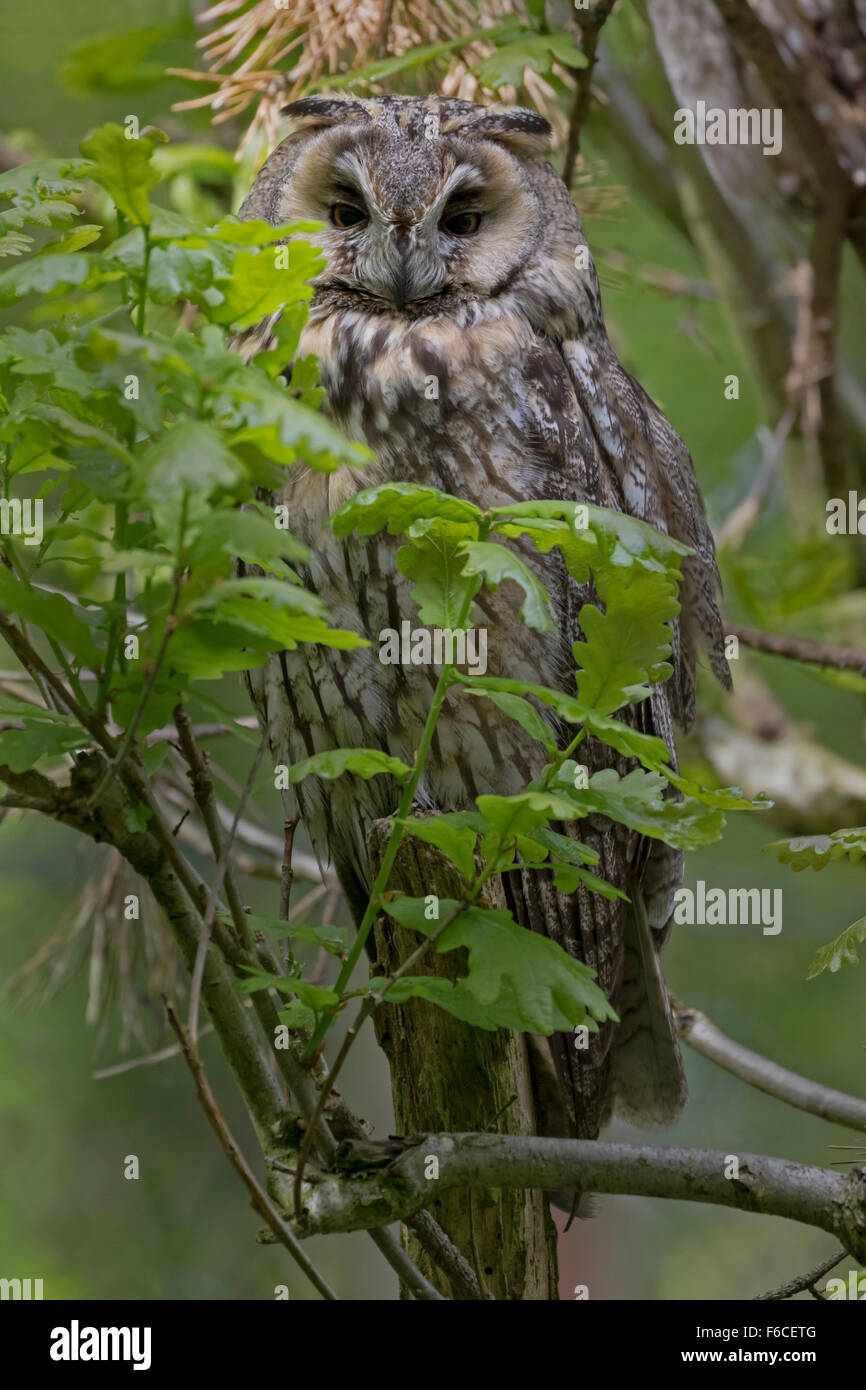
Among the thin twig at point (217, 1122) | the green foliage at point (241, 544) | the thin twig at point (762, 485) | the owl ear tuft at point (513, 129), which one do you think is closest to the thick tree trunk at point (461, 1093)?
the green foliage at point (241, 544)

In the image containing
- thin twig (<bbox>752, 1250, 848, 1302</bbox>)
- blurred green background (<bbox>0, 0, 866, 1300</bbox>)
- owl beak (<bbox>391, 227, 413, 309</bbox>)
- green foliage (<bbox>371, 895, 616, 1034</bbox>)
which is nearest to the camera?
green foliage (<bbox>371, 895, 616, 1034</bbox>)

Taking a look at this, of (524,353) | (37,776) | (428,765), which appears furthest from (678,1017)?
(37,776)

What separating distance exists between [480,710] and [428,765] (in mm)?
133

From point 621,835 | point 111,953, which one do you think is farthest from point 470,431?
point 111,953

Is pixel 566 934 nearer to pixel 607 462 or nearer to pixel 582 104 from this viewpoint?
pixel 607 462

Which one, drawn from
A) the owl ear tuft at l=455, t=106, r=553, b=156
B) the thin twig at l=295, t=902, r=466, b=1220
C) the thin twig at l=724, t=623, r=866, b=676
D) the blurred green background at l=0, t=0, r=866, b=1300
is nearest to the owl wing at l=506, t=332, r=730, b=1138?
the owl ear tuft at l=455, t=106, r=553, b=156

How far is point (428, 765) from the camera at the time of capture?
6.31 ft

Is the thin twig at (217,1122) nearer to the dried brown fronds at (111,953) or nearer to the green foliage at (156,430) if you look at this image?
the green foliage at (156,430)

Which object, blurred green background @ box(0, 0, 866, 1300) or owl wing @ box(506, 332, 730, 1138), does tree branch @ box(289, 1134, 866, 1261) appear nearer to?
owl wing @ box(506, 332, 730, 1138)

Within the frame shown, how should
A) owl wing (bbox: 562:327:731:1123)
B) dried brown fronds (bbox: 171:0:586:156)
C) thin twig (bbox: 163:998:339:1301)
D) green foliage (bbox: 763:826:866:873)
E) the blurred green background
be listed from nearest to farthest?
thin twig (bbox: 163:998:339:1301), green foliage (bbox: 763:826:866:873), owl wing (bbox: 562:327:731:1123), dried brown fronds (bbox: 171:0:586:156), the blurred green background

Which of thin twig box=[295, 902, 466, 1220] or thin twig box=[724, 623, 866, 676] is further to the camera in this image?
thin twig box=[724, 623, 866, 676]

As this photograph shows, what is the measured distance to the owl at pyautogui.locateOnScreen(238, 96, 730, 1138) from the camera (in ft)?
5.97

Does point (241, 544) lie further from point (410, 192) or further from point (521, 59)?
point (521, 59)
